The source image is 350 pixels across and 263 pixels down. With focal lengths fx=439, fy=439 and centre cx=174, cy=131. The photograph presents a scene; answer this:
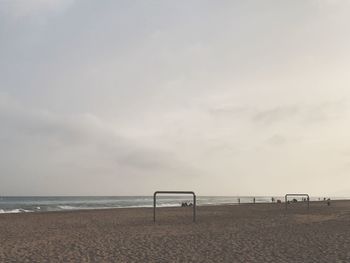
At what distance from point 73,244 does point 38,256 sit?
2585 millimetres

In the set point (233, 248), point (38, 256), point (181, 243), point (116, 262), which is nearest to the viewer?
point (116, 262)

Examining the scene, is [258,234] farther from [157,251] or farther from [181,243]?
[157,251]

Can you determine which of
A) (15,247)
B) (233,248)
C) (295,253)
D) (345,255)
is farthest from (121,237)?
(345,255)

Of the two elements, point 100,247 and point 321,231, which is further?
point 321,231

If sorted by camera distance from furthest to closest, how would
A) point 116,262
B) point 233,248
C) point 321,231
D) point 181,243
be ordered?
point 321,231 < point 181,243 < point 233,248 < point 116,262

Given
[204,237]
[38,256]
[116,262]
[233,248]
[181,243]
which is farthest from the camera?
[204,237]

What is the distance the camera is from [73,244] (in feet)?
49.9

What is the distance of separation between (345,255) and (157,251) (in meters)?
5.42

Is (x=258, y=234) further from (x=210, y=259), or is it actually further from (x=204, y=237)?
(x=210, y=259)

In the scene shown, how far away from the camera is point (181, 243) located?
15.2 metres

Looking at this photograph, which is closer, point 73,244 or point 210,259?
point 210,259

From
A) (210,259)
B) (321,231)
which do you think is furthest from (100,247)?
(321,231)

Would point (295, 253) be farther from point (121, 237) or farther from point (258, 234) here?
point (121, 237)

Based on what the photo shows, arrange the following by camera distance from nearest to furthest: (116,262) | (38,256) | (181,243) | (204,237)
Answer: (116,262) < (38,256) < (181,243) < (204,237)
